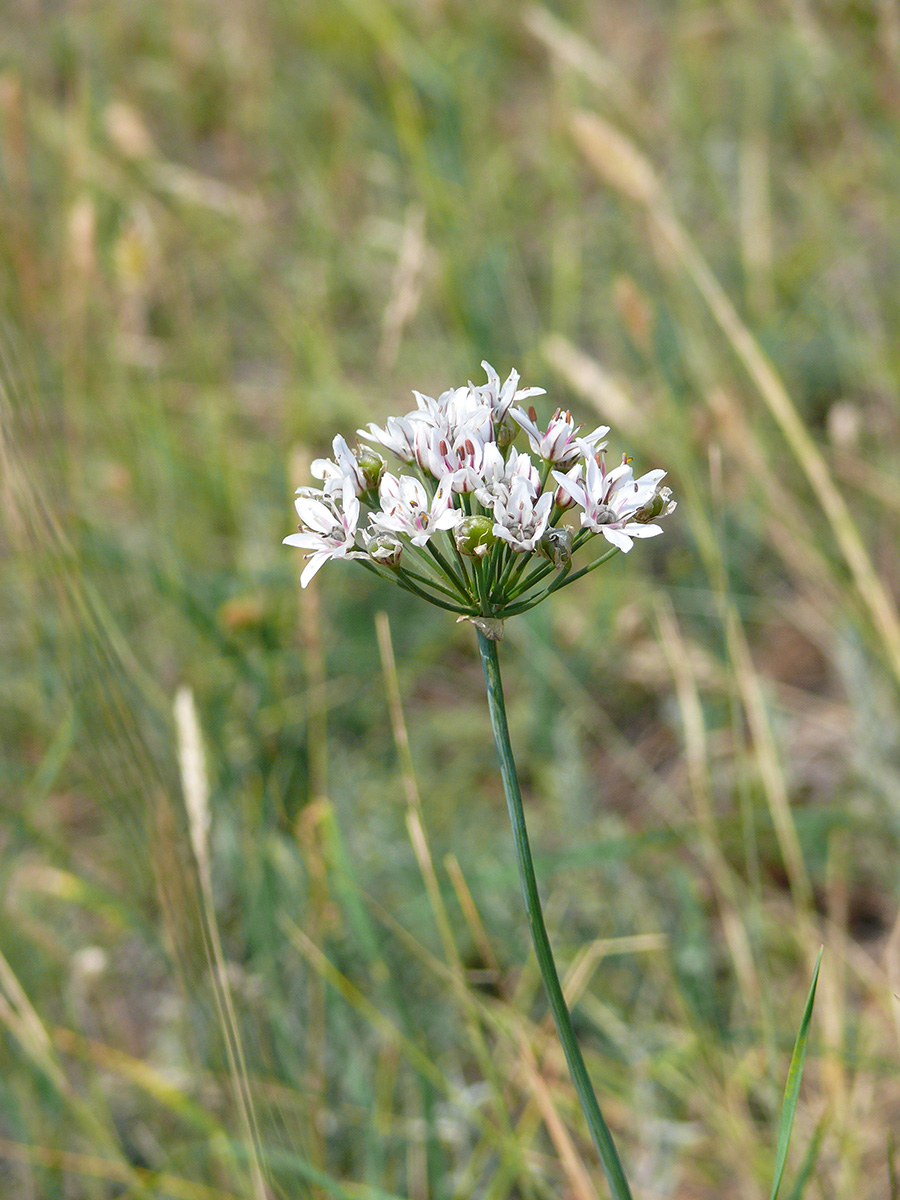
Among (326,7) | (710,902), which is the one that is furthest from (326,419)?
(326,7)

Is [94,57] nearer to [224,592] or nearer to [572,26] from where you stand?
[572,26]

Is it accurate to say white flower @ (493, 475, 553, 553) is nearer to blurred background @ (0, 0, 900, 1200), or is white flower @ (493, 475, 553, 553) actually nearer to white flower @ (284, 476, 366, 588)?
white flower @ (284, 476, 366, 588)

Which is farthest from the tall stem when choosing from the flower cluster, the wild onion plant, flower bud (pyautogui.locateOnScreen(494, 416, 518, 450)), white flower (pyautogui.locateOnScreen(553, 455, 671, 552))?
flower bud (pyautogui.locateOnScreen(494, 416, 518, 450))

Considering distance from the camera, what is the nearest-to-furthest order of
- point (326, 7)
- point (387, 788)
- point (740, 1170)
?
point (740, 1170)
point (387, 788)
point (326, 7)

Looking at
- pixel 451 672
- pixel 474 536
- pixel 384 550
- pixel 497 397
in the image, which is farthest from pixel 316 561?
pixel 451 672

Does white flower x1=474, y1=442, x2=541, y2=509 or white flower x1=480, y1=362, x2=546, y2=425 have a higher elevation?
white flower x1=480, y1=362, x2=546, y2=425

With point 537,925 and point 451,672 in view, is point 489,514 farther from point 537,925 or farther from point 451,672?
point 451,672
